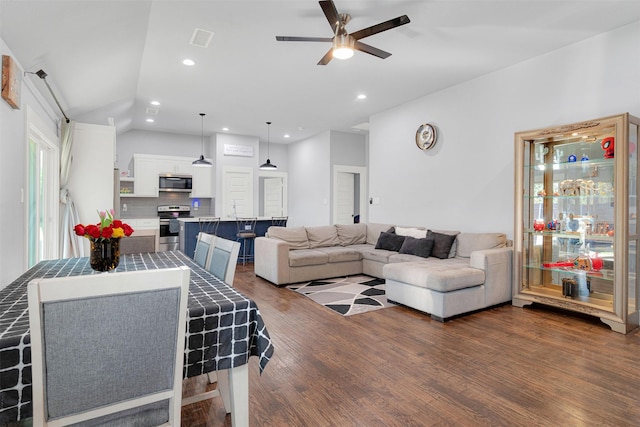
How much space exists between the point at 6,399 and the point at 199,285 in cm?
86

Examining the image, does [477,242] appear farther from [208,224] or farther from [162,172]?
[162,172]

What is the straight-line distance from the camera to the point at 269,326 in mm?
3289

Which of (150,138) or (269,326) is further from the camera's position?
(150,138)

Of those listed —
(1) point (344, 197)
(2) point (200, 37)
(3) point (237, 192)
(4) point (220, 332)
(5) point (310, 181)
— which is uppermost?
(2) point (200, 37)

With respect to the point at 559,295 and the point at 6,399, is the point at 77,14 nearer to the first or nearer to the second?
the point at 6,399

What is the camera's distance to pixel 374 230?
609cm

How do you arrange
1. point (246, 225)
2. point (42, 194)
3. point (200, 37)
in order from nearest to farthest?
point (200, 37) < point (42, 194) < point (246, 225)

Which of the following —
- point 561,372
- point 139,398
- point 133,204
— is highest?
point 133,204

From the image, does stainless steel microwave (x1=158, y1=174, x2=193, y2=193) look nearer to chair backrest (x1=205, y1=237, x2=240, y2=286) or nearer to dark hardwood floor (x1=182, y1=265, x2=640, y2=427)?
dark hardwood floor (x1=182, y1=265, x2=640, y2=427)

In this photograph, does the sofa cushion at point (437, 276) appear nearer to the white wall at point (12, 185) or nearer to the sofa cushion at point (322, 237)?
the sofa cushion at point (322, 237)

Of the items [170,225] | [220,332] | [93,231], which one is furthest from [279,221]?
[220,332]

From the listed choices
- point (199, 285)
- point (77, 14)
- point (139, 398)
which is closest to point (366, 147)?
point (77, 14)

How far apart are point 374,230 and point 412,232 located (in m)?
0.94

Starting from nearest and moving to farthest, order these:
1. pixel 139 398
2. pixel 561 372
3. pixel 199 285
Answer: pixel 139 398, pixel 199 285, pixel 561 372
